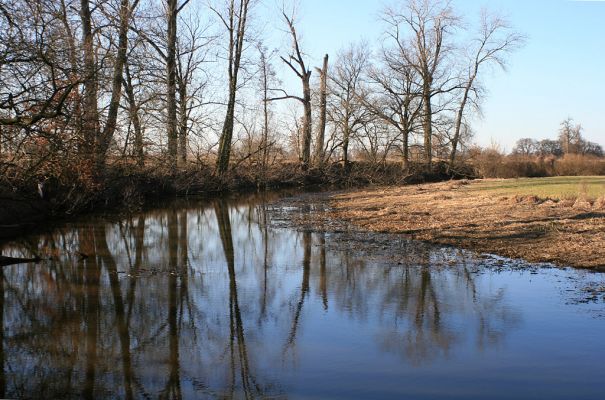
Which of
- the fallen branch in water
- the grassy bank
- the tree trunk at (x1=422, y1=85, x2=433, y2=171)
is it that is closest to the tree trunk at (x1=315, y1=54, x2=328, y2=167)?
the grassy bank

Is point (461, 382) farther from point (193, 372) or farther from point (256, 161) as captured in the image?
point (256, 161)

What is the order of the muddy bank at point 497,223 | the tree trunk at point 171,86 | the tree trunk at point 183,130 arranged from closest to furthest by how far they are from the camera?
the muddy bank at point 497,223, the tree trunk at point 171,86, the tree trunk at point 183,130

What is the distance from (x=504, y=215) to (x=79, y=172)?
12.5m

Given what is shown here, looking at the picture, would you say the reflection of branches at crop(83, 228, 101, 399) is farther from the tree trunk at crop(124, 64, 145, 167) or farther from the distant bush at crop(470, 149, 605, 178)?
the distant bush at crop(470, 149, 605, 178)

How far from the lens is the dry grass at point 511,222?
34.0ft

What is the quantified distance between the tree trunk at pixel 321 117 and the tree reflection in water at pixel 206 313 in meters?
27.7

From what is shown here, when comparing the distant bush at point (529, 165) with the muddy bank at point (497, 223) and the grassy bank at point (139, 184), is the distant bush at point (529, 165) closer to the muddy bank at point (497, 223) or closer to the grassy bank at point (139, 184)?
the grassy bank at point (139, 184)

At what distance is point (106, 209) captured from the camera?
2091 cm

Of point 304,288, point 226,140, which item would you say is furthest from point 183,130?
point 304,288

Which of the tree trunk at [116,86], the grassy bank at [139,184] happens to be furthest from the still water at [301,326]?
the tree trunk at [116,86]

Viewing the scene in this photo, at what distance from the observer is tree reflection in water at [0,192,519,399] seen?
528cm

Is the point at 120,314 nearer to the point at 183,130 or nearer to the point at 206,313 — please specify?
the point at 206,313

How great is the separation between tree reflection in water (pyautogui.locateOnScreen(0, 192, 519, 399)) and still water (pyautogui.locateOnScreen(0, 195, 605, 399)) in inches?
1.0

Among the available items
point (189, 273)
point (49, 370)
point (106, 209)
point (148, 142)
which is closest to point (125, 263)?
point (189, 273)
